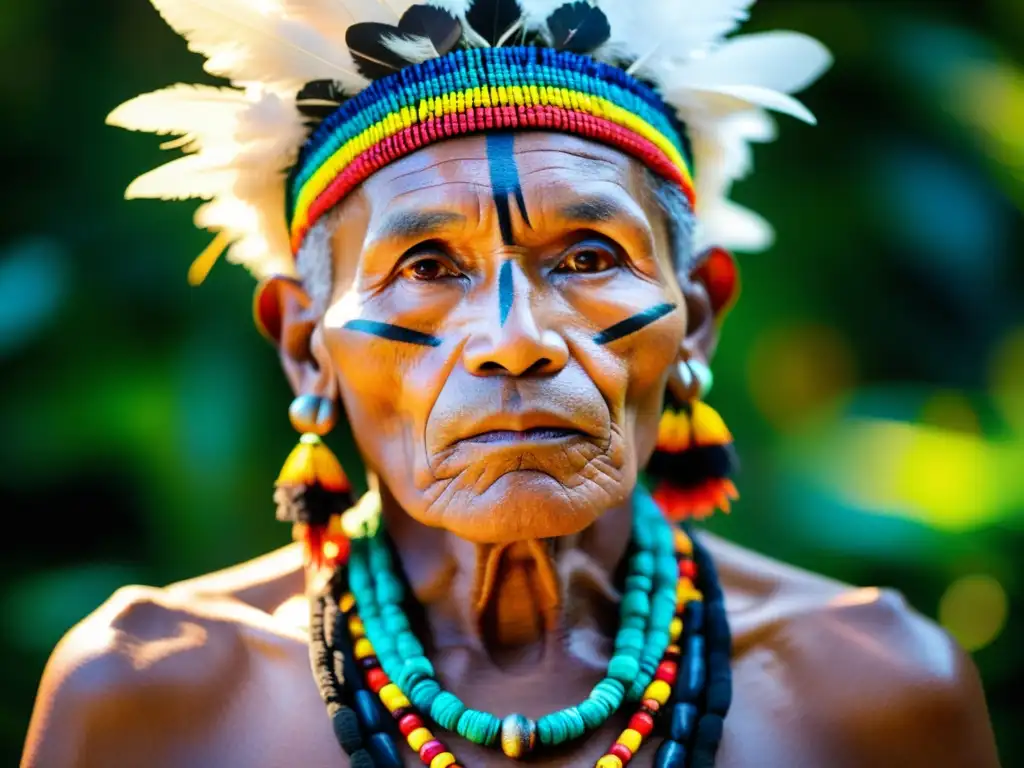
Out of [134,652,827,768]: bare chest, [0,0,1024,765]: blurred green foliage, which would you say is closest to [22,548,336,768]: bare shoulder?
[134,652,827,768]: bare chest

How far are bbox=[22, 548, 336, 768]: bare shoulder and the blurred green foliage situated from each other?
6.74 feet

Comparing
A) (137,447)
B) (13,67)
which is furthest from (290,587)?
(13,67)

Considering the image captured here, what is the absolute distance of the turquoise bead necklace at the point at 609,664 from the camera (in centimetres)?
246

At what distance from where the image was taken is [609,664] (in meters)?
2.63

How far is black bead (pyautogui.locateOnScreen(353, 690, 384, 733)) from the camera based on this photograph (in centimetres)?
251

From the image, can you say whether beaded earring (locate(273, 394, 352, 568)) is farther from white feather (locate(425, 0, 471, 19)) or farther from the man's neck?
white feather (locate(425, 0, 471, 19))

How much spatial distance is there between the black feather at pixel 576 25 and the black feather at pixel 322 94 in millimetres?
470

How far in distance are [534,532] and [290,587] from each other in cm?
86

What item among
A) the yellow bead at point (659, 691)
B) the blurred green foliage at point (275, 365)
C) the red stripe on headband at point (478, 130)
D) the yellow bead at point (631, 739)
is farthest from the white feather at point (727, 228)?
the blurred green foliage at point (275, 365)

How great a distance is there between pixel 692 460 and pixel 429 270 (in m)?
0.85

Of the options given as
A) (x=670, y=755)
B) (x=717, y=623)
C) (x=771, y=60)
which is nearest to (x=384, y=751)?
(x=670, y=755)

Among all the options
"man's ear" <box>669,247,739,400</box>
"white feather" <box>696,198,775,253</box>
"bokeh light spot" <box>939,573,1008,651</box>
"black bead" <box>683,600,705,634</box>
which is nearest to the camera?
"black bead" <box>683,600,705,634</box>

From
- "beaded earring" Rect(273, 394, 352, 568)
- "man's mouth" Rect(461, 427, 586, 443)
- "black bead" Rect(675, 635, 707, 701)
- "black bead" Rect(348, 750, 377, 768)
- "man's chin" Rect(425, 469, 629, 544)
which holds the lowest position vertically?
"black bead" Rect(675, 635, 707, 701)

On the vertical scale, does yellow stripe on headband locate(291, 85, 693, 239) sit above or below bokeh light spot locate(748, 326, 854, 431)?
above
